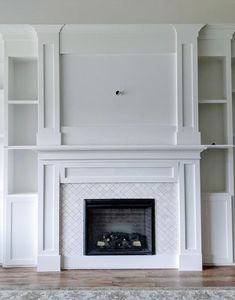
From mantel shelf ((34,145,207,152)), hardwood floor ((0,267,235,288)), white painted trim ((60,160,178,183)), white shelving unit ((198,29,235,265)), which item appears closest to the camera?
hardwood floor ((0,267,235,288))

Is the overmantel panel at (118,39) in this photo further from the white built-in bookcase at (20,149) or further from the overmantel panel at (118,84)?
the white built-in bookcase at (20,149)

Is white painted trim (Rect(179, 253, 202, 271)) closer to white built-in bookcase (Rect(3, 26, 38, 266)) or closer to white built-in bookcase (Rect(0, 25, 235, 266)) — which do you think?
white built-in bookcase (Rect(0, 25, 235, 266))

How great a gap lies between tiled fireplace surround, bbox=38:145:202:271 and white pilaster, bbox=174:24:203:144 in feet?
0.66

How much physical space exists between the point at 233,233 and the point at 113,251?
1346mm

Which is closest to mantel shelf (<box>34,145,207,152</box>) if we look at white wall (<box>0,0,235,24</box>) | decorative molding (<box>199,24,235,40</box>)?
decorative molding (<box>199,24,235,40</box>)

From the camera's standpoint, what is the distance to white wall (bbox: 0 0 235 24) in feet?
12.1

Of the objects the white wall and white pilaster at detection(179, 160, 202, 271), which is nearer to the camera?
white pilaster at detection(179, 160, 202, 271)

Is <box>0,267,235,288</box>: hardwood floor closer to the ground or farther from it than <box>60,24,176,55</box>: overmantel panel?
closer to the ground

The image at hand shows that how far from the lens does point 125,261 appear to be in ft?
11.3

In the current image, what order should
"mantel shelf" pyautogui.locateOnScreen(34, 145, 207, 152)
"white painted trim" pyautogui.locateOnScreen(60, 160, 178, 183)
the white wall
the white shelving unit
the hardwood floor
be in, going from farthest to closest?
the white wall → the white shelving unit → "white painted trim" pyautogui.locateOnScreen(60, 160, 178, 183) → "mantel shelf" pyautogui.locateOnScreen(34, 145, 207, 152) → the hardwood floor

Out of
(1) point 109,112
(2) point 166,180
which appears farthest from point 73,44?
(2) point 166,180

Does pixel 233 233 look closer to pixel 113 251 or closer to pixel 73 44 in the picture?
pixel 113 251

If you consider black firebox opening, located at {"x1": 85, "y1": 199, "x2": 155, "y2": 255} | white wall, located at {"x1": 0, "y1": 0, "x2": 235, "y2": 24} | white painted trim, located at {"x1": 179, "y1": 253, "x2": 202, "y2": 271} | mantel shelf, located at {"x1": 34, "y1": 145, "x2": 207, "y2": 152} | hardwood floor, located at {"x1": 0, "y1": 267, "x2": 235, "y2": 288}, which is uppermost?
white wall, located at {"x1": 0, "y1": 0, "x2": 235, "y2": 24}

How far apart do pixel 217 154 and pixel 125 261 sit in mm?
1612
